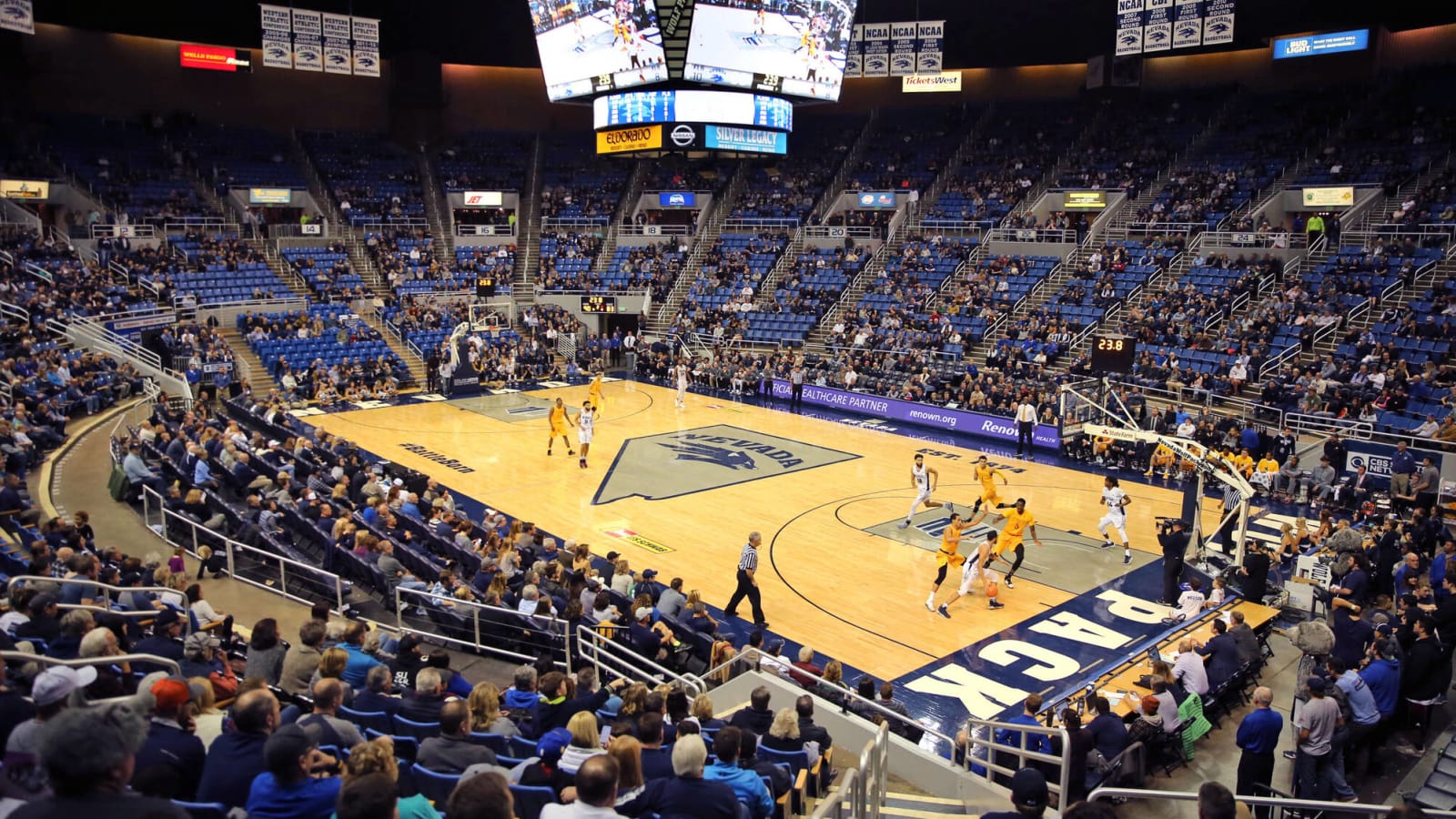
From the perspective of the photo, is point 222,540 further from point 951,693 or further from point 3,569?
point 951,693

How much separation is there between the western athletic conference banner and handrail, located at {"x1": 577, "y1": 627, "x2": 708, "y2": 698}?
35.1 metres

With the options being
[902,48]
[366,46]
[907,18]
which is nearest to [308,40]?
[366,46]

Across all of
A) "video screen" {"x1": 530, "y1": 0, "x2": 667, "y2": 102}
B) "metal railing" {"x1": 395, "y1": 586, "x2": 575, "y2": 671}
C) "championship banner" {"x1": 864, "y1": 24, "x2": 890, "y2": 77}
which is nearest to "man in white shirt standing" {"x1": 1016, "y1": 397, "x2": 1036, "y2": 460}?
"video screen" {"x1": 530, "y1": 0, "x2": 667, "y2": 102}

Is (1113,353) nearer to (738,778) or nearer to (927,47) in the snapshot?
(738,778)

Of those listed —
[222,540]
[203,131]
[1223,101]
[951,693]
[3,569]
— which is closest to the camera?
[3,569]

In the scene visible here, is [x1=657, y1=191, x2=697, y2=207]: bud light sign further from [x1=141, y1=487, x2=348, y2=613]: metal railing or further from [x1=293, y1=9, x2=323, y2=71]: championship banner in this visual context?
[x1=141, y1=487, x2=348, y2=613]: metal railing

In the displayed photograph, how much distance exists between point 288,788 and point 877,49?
135 ft

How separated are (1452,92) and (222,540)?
4105 cm

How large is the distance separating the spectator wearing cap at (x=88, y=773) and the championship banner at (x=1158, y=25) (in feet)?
127

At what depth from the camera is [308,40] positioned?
127ft

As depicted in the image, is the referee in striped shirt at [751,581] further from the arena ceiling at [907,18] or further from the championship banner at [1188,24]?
the arena ceiling at [907,18]

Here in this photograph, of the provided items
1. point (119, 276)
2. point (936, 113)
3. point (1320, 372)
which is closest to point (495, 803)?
point (1320, 372)

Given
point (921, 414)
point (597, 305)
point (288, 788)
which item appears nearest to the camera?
point (288, 788)

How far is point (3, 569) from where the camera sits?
10.1m
